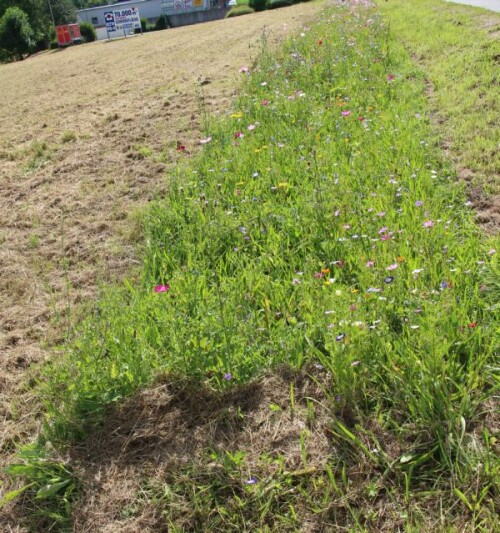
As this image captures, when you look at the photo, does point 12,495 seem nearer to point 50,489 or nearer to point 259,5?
point 50,489

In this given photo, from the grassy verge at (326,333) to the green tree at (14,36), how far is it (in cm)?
4048

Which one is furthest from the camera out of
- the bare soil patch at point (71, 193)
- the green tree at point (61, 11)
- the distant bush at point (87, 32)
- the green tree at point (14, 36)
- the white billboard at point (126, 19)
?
the green tree at point (61, 11)

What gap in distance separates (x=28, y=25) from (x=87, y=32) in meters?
5.47

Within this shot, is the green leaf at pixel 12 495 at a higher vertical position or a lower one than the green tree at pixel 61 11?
lower

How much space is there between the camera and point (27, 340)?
3.07 metres

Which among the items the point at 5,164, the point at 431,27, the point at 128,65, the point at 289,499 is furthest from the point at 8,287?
the point at 128,65

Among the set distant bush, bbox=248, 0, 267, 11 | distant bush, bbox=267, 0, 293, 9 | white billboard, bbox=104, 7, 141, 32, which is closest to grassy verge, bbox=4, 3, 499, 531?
white billboard, bbox=104, 7, 141, 32

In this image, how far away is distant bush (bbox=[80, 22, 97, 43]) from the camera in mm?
43344

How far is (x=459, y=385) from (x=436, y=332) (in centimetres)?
25

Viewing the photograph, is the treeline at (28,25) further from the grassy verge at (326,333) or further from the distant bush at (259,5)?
the grassy verge at (326,333)

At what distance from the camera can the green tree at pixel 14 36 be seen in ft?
125

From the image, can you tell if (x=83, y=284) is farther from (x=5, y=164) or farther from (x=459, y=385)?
(x=5, y=164)

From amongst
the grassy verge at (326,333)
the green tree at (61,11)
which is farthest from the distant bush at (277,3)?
the grassy verge at (326,333)

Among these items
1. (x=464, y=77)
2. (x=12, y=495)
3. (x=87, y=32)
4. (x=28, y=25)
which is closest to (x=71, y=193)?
(x=12, y=495)
